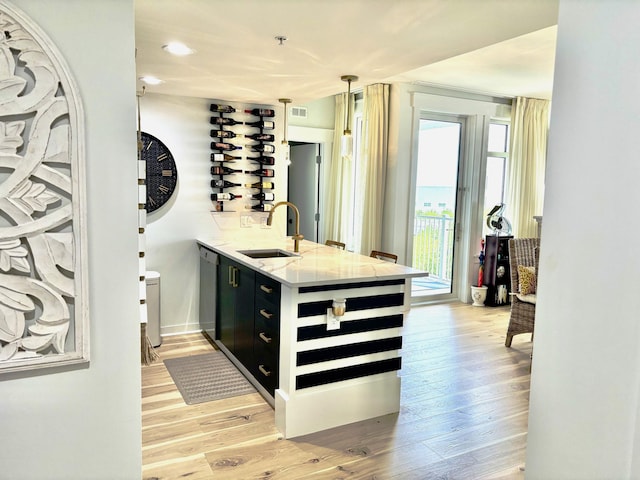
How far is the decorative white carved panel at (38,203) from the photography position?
1408 millimetres

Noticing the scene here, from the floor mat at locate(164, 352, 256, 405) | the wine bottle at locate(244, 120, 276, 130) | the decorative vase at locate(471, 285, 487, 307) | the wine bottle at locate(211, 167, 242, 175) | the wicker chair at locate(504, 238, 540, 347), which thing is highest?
the wine bottle at locate(244, 120, 276, 130)

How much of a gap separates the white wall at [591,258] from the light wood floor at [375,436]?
1.41 m

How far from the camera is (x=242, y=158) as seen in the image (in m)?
4.72

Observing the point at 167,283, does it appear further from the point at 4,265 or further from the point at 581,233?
the point at 581,233

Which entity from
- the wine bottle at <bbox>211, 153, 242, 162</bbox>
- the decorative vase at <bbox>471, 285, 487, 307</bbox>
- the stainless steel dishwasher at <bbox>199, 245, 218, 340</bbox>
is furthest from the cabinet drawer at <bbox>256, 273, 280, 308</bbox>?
the decorative vase at <bbox>471, 285, 487, 307</bbox>

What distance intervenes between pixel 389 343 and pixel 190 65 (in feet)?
7.65

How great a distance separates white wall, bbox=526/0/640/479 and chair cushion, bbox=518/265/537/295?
11.2 feet

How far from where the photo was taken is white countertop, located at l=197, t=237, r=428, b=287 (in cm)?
276

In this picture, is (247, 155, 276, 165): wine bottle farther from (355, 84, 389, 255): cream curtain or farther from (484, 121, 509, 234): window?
(484, 121, 509, 234): window

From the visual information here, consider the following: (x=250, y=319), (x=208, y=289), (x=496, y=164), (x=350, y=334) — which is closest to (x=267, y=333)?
(x=250, y=319)

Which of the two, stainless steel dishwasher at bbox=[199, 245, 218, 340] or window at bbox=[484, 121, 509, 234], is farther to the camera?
window at bbox=[484, 121, 509, 234]

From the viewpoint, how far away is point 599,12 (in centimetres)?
105

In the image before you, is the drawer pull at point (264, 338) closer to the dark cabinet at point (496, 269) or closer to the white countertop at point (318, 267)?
the white countertop at point (318, 267)

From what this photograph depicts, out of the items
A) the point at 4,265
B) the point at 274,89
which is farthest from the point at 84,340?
the point at 274,89
